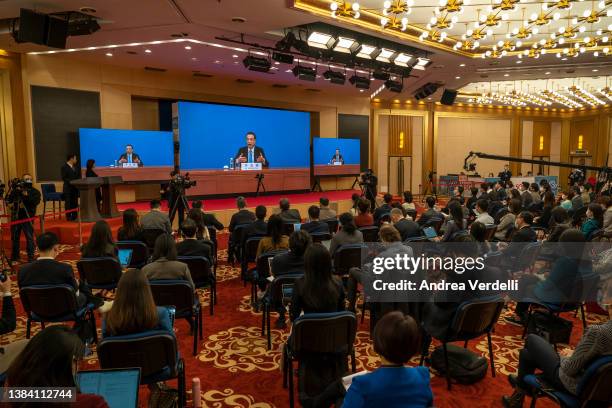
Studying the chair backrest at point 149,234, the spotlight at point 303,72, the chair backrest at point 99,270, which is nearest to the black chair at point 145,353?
the chair backrest at point 99,270

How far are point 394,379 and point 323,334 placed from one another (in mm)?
1090

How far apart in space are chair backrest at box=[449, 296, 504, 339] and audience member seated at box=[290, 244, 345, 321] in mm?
972

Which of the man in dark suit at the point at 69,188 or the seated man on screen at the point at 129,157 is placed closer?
the man in dark suit at the point at 69,188

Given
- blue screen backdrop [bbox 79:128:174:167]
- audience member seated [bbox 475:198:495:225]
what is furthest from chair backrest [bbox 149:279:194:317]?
blue screen backdrop [bbox 79:128:174:167]

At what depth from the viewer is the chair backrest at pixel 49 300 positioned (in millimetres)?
3535

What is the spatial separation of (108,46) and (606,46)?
38.9 feet

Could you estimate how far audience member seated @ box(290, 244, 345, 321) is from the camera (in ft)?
9.76

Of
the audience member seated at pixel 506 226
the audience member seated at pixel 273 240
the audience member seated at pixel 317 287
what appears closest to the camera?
the audience member seated at pixel 317 287

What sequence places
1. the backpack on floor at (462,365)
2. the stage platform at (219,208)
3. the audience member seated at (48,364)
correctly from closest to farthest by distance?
1. the audience member seated at (48,364)
2. the backpack on floor at (462,365)
3. the stage platform at (219,208)

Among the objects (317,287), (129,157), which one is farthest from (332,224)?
(129,157)

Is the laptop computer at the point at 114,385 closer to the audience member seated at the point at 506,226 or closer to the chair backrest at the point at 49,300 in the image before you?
the chair backrest at the point at 49,300

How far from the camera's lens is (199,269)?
15.1ft

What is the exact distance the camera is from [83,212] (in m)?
9.09

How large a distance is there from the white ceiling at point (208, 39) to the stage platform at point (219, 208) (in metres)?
3.90
